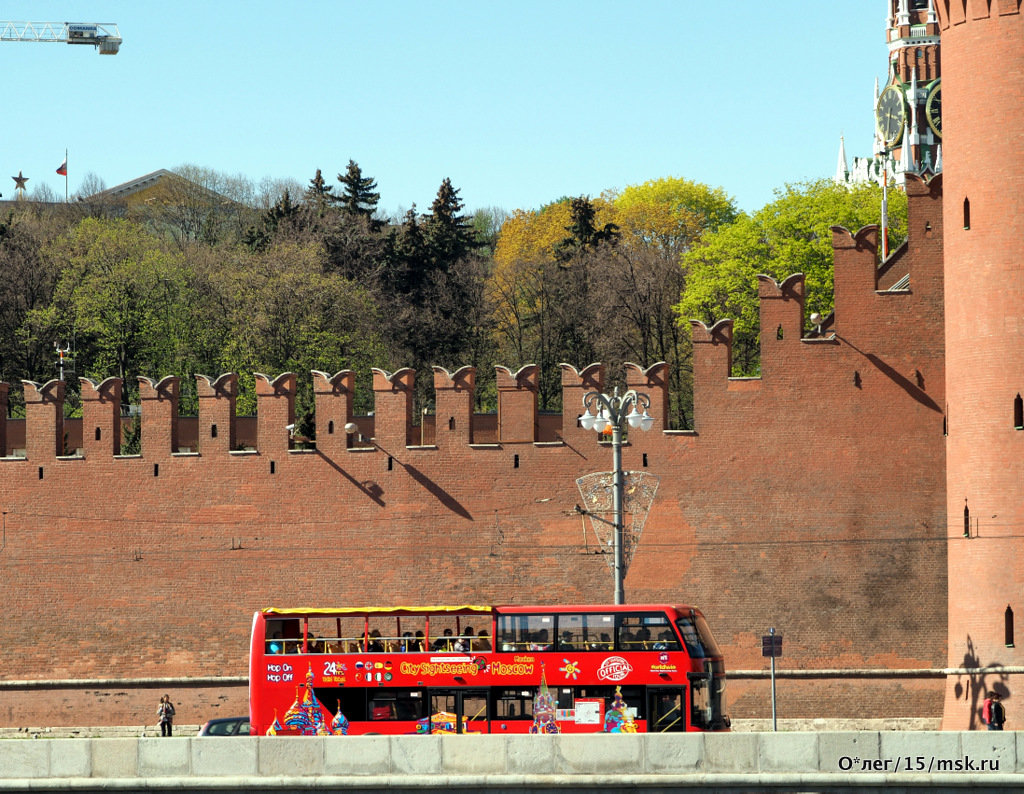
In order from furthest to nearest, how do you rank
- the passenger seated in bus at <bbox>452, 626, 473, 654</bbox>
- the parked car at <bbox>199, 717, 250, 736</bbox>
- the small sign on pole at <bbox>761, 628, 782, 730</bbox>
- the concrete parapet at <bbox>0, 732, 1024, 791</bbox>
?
the small sign on pole at <bbox>761, 628, 782, 730</bbox> → the parked car at <bbox>199, 717, 250, 736</bbox> → the passenger seated in bus at <bbox>452, 626, 473, 654</bbox> → the concrete parapet at <bbox>0, 732, 1024, 791</bbox>

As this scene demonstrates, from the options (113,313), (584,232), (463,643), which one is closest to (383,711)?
(463,643)

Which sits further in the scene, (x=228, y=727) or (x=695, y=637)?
(x=228, y=727)

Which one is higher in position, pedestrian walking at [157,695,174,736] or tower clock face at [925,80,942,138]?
tower clock face at [925,80,942,138]

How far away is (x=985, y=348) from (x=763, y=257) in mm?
31106

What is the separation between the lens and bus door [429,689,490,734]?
93.0ft

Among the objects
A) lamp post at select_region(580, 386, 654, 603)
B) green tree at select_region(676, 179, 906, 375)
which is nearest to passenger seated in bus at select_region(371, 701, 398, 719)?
lamp post at select_region(580, 386, 654, 603)

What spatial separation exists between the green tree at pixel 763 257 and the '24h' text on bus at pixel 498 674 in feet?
108

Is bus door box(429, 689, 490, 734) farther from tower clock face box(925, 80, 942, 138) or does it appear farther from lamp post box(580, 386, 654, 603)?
tower clock face box(925, 80, 942, 138)

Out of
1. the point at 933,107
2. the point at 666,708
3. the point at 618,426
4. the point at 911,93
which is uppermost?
the point at 911,93

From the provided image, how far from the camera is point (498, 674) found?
93.1 ft

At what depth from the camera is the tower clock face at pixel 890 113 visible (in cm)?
10831

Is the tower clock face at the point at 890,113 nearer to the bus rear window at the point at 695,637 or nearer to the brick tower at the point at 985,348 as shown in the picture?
the brick tower at the point at 985,348

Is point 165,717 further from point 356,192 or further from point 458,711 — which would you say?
point 356,192

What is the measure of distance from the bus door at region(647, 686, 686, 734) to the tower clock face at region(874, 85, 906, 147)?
8332 centimetres
